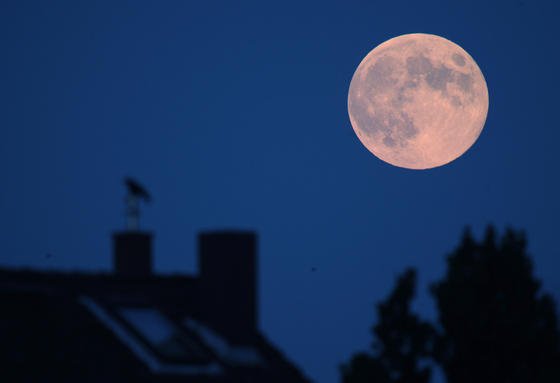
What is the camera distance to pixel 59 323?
18969 mm

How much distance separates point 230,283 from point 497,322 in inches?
362

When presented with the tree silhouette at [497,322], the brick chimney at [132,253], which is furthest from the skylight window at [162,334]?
the tree silhouette at [497,322]

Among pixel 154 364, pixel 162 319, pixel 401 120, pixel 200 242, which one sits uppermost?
pixel 401 120

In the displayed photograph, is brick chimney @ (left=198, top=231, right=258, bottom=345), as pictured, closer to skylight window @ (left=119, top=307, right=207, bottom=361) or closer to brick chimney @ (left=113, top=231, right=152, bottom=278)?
skylight window @ (left=119, top=307, right=207, bottom=361)

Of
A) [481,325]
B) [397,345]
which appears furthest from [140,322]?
[481,325]

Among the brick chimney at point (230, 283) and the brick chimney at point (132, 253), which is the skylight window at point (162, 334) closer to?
the brick chimney at point (230, 283)

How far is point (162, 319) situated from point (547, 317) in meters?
11.5

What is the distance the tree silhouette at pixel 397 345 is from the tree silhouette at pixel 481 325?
0.03m

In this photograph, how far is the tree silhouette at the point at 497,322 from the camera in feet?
89.3

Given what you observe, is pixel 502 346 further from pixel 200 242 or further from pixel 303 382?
pixel 200 242

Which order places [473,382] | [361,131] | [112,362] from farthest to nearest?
[473,382], [361,131], [112,362]

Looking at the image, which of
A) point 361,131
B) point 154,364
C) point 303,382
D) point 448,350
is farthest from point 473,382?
point 154,364

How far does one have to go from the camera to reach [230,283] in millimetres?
21094

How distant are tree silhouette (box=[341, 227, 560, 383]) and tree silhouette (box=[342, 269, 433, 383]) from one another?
25mm
